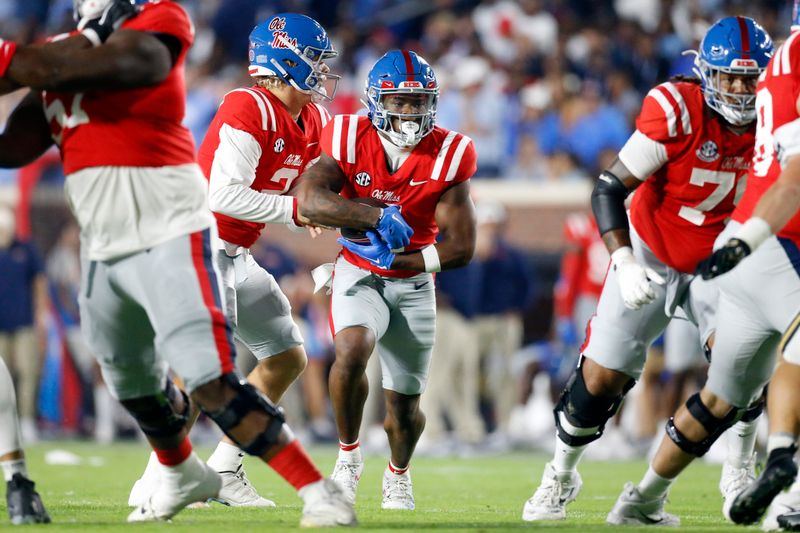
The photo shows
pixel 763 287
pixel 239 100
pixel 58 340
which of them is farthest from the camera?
pixel 58 340

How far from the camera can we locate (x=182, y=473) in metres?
4.89

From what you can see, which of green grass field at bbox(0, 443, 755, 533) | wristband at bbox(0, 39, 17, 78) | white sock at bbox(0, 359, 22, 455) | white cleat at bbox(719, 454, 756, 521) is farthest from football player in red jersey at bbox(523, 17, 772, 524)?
wristband at bbox(0, 39, 17, 78)

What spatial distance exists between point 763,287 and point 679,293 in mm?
930

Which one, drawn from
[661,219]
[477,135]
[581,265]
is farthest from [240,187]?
[477,135]

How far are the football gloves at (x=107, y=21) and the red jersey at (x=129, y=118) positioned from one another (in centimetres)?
4

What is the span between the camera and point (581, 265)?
11617 millimetres

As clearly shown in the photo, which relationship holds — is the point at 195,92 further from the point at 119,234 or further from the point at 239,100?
the point at 119,234

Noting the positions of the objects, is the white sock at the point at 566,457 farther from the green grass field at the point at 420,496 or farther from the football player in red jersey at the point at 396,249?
the football player in red jersey at the point at 396,249

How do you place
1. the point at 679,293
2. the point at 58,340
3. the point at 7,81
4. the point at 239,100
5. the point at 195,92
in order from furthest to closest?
the point at 195,92 < the point at 58,340 < the point at 239,100 < the point at 679,293 < the point at 7,81

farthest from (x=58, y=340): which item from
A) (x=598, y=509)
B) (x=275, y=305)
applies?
(x=598, y=509)

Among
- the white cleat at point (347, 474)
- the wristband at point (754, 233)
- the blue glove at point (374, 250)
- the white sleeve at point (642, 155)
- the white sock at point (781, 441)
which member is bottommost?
the white cleat at point (347, 474)

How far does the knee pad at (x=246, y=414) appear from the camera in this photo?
14.6 feet

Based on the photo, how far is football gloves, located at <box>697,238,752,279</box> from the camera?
446 cm

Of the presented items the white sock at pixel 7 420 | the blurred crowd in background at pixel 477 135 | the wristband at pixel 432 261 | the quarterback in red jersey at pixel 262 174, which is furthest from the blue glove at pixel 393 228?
the blurred crowd in background at pixel 477 135
